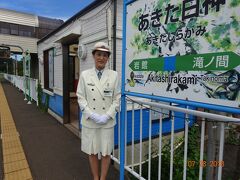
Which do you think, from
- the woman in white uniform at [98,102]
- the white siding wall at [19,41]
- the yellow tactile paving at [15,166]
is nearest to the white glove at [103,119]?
the woman in white uniform at [98,102]

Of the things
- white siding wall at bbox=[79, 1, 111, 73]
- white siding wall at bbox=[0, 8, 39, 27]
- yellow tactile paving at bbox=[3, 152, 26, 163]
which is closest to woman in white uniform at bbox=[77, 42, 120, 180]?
white siding wall at bbox=[79, 1, 111, 73]

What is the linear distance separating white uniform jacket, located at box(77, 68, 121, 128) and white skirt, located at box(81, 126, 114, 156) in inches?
2.5

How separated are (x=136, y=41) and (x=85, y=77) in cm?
76

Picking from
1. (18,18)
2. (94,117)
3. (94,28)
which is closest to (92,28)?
(94,28)

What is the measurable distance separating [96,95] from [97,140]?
570 millimetres

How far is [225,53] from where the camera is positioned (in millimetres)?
1460

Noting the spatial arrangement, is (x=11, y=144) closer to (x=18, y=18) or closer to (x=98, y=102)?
(x=98, y=102)

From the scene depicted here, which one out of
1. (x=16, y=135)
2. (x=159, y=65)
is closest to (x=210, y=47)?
(x=159, y=65)

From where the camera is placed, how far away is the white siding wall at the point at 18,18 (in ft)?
67.1

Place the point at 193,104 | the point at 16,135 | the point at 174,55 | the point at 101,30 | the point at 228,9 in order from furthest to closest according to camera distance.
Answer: the point at 16,135
the point at 101,30
the point at 174,55
the point at 193,104
the point at 228,9

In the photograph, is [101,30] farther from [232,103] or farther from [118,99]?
[232,103]

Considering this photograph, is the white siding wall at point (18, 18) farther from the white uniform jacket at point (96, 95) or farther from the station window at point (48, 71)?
the white uniform jacket at point (96, 95)

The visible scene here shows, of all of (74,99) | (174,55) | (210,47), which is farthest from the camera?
(74,99)

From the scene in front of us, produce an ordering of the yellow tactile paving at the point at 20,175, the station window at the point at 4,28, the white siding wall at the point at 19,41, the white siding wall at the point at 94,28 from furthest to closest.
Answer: the station window at the point at 4,28
the white siding wall at the point at 19,41
the white siding wall at the point at 94,28
the yellow tactile paving at the point at 20,175
